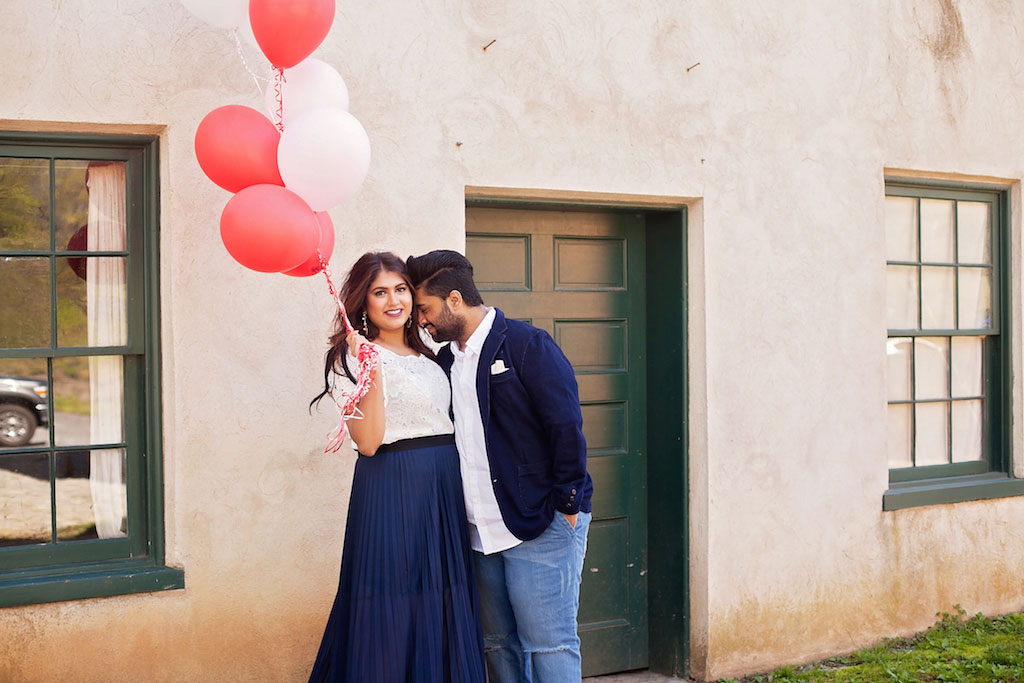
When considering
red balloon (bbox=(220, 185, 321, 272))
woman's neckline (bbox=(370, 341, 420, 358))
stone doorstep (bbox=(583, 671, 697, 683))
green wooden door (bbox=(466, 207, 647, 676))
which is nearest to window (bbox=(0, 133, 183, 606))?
woman's neckline (bbox=(370, 341, 420, 358))

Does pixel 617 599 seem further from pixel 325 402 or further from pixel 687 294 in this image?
pixel 325 402

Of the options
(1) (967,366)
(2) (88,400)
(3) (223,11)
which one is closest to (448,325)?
(3) (223,11)

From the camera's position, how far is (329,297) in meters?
4.24

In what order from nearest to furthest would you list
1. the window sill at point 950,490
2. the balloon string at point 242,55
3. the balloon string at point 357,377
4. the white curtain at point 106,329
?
1. the balloon string at point 357,377
2. the balloon string at point 242,55
3. the white curtain at point 106,329
4. the window sill at point 950,490

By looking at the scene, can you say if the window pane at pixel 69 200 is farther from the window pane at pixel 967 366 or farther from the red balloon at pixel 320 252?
the window pane at pixel 967 366

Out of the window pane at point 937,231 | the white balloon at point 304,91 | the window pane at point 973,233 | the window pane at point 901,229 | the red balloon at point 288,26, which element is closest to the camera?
the red balloon at point 288,26

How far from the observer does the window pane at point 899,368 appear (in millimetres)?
5914

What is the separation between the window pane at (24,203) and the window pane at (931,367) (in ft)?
15.6

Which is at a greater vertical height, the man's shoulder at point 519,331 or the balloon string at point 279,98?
the balloon string at point 279,98

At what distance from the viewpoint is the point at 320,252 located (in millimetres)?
3283

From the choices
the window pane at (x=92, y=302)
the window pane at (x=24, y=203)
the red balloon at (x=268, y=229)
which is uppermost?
the window pane at (x=24, y=203)

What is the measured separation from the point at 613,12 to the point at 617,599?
2.94 metres

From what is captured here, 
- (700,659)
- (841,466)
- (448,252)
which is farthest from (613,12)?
(700,659)

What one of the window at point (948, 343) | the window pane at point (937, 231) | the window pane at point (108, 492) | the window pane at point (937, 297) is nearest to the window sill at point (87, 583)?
the window pane at point (108, 492)
